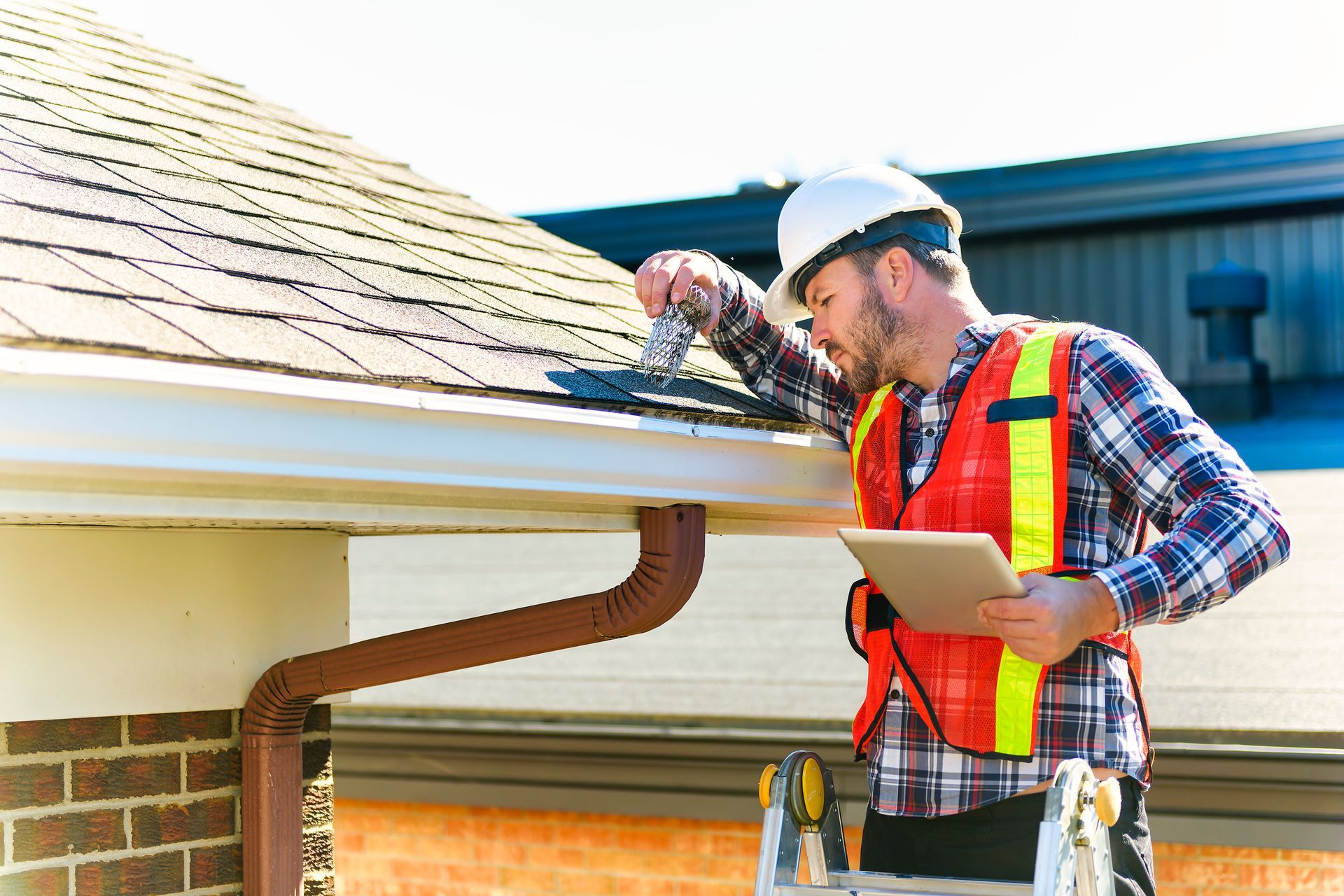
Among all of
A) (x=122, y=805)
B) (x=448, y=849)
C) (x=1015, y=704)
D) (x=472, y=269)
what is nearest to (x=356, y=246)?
(x=472, y=269)

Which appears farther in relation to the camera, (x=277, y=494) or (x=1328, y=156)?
(x=1328, y=156)

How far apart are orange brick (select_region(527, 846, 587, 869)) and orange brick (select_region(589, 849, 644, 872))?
0.05 meters

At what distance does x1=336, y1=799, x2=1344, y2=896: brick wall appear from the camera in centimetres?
599

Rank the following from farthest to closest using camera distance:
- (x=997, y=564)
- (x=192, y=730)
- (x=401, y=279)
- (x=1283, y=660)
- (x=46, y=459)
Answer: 1. (x=1283, y=660)
2. (x=192, y=730)
3. (x=401, y=279)
4. (x=997, y=564)
5. (x=46, y=459)

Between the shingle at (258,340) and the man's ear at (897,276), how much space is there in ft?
3.71

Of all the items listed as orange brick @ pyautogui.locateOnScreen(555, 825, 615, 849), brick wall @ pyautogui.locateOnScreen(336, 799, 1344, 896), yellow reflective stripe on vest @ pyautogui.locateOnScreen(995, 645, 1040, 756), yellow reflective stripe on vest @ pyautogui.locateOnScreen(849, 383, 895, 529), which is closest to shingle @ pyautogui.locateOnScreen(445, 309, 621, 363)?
yellow reflective stripe on vest @ pyautogui.locateOnScreen(849, 383, 895, 529)

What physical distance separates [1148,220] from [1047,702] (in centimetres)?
839

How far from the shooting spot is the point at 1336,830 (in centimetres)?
466

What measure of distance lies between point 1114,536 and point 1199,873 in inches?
122

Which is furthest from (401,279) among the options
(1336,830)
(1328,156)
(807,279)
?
(1328,156)

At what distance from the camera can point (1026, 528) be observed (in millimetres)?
2484

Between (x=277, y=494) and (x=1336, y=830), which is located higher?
(x=277, y=494)

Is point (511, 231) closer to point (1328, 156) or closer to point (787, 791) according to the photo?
point (787, 791)

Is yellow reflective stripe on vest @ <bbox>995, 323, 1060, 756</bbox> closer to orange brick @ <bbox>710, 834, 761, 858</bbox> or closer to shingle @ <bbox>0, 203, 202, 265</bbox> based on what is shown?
shingle @ <bbox>0, 203, 202, 265</bbox>
